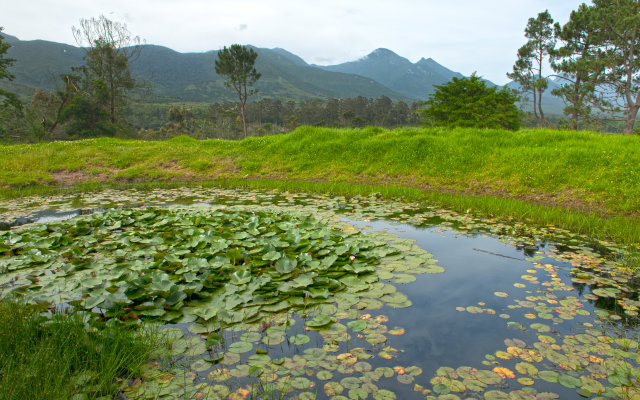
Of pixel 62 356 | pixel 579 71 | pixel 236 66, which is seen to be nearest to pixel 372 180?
pixel 62 356

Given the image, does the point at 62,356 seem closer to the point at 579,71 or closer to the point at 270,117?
the point at 579,71

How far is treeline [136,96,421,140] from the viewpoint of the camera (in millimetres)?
67375

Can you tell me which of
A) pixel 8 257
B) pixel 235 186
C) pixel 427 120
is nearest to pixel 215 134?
pixel 427 120

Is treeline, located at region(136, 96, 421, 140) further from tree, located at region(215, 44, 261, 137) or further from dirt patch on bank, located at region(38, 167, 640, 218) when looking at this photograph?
dirt patch on bank, located at region(38, 167, 640, 218)

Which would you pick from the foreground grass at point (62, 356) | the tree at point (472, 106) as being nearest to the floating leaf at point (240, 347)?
the foreground grass at point (62, 356)

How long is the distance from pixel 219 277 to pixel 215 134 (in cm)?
6807

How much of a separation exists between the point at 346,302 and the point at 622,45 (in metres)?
38.0

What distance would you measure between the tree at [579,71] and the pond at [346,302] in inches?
1269

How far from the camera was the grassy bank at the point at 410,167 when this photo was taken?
27.1 ft

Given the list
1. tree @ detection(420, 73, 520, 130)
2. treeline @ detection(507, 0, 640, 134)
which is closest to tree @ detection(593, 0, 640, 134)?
treeline @ detection(507, 0, 640, 134)

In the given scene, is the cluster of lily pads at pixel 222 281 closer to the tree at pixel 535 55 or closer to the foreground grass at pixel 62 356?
the foreground grass at pixel 62 356

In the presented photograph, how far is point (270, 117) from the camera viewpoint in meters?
95.0

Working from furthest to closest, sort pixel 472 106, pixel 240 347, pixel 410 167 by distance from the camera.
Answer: pixel 472 106
pixel 410 167
pixel 240 347

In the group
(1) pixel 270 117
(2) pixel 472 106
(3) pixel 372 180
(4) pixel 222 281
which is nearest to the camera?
(4) pixel 222 281
